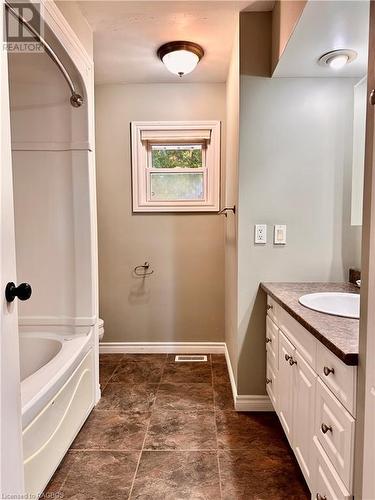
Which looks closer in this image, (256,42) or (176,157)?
(256,42)

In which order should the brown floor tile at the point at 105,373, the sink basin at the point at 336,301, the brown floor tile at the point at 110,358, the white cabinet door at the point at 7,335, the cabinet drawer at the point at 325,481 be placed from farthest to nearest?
the brown floor tile at the point at 110,358 < the brown floor tile at the point at 105,373 < the sink basin at the point at 336,301 < the cabinet drawer at the point at 325,481 < the white cabinet door at the point at 7,335

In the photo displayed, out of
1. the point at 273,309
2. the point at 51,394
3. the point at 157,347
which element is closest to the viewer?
the point at 51,394

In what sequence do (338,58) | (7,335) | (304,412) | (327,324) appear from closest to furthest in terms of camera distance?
(7,335), (327,324), (304,412), (338,58)

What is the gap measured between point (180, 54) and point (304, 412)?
237 cm

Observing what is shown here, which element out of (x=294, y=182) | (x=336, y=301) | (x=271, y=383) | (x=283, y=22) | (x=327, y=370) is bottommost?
(x=271, y=383)

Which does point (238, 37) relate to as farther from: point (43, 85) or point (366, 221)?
point (366, 221)

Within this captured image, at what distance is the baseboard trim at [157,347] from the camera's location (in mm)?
3170

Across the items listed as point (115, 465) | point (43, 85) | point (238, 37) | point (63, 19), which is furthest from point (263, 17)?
point (115, 465)

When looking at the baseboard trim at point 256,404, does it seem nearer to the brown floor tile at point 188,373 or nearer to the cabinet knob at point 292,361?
the brown floor tile at point 188,373

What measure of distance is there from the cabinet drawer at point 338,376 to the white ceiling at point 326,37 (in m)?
1.42

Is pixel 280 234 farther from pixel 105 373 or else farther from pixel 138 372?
pixel 105 373

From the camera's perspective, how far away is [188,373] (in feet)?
9.03

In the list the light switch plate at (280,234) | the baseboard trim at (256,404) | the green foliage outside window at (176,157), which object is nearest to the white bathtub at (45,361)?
the baseboard trim at (256,404)

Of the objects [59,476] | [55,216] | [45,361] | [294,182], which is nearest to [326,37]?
[294,182]
